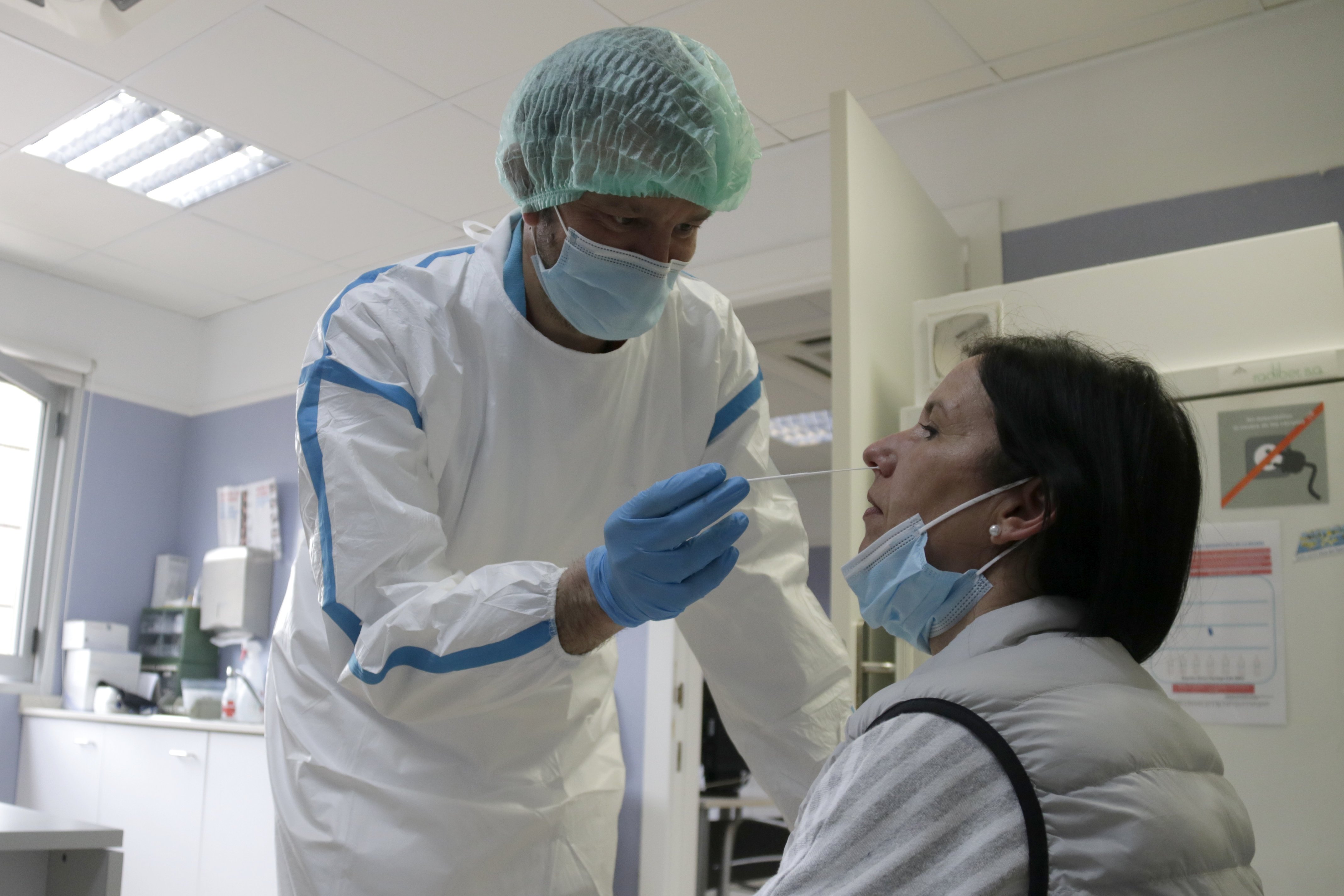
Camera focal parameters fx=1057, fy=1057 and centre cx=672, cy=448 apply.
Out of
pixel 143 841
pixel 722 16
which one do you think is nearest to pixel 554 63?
pixel 722 16

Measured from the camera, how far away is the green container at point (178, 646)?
15.3ft

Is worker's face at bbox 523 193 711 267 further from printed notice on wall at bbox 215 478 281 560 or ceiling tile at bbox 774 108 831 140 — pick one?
printed notice on wall at bbox 215 478 281 560

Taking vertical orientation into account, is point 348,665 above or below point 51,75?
below

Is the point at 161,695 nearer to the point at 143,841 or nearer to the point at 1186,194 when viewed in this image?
the point at 143,841

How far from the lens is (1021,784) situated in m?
0.73

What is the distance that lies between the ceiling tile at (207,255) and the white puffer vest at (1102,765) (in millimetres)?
4075

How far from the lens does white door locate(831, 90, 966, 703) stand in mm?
2049

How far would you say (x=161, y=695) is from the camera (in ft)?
15.3

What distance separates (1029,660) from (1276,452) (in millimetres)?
1460

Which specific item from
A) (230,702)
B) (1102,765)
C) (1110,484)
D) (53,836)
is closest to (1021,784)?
(1102,765)

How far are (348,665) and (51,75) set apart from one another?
9.79 ft

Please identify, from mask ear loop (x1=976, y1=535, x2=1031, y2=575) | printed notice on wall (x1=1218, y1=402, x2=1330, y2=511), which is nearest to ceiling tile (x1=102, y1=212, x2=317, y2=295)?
printed notice on wall (x1=1218, y1=402, x2=1330, y2=511)

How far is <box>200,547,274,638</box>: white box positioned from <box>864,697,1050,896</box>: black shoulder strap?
424 centimetres

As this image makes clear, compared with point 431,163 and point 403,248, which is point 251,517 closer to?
point 403,248
